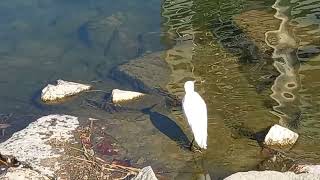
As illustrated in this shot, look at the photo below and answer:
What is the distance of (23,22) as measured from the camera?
1150cm

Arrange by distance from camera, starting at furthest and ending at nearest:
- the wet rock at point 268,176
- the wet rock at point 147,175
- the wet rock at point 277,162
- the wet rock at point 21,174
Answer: the wet rock at point 277,162, the wet rock at point 21,174, the wet rock at point 147,175, the wet rock at point 268,176

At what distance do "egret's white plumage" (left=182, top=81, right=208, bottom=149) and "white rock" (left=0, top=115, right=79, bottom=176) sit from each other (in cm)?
132

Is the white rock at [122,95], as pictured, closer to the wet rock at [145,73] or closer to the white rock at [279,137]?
the wet rock at [145,73]

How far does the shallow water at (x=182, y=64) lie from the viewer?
652 cm

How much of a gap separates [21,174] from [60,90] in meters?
2.48

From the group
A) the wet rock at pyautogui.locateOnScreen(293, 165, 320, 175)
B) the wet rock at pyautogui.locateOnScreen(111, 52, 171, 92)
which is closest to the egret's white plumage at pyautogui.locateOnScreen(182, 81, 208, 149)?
the wet rock at pyautogui.locateOnScreen(293, 165, 320, 175)

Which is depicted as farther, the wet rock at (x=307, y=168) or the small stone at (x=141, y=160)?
the small stone at (x=141, y=160)

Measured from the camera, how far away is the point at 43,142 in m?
6.53

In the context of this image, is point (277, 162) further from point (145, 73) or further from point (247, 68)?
point (145, 73)

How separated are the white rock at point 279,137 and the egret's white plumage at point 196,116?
66 cm

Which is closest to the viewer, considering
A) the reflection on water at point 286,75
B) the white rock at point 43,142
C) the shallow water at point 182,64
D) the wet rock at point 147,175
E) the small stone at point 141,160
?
the wet rock at point 147,175

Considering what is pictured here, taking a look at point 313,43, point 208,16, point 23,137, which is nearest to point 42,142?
point 23,137

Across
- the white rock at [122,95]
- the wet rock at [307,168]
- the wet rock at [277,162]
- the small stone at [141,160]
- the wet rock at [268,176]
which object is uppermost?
the wet rock at [268,176]

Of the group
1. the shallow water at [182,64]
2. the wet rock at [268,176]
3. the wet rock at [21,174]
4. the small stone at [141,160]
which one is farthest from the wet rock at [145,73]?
the wet rock at [268,176]
